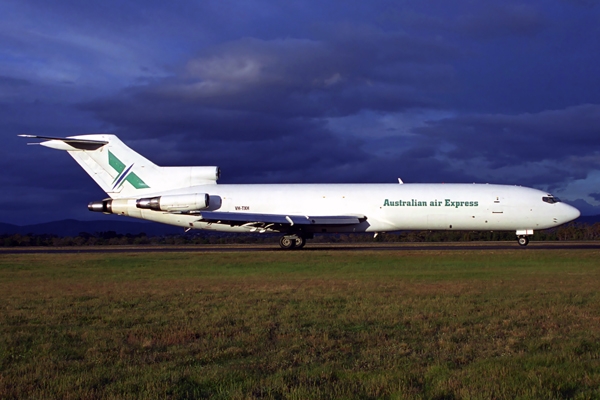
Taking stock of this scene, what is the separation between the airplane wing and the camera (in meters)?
27.3

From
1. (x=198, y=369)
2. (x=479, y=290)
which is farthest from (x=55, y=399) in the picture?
(x=479, y=290)

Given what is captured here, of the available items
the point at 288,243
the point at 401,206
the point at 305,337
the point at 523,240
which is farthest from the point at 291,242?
the point at 305,337

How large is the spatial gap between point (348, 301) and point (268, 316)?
7.22ft

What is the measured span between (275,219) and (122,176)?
Answer: 35.1ft

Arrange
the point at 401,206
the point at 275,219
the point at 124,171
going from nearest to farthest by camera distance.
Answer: the point at 275,219 → the point at 401,206 → the point at 124,171

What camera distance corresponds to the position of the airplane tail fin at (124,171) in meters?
30.7

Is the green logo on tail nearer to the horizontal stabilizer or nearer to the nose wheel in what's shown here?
the horizontal stabilizer

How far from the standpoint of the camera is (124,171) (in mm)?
31062

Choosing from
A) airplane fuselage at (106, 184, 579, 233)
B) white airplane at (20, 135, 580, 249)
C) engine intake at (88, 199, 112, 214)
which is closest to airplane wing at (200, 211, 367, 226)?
white airplane at (20, 135, 580, 249)

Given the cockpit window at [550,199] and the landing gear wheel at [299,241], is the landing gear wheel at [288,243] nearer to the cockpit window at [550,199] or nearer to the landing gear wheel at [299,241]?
the landing gear wheel at [299,241]

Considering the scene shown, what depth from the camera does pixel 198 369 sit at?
5.61m

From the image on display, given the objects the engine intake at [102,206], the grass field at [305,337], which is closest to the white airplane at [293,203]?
the engine intake at [102,206]

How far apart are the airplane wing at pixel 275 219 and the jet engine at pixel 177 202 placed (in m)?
1.22

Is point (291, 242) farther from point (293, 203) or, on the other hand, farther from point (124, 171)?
point (124, 171)
